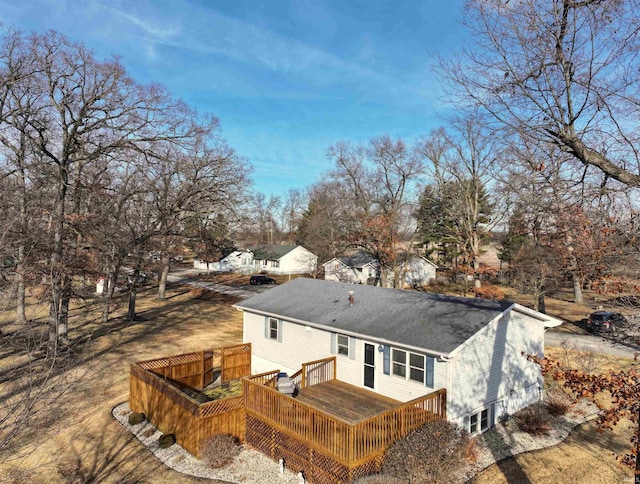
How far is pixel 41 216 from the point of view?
20.1 metres

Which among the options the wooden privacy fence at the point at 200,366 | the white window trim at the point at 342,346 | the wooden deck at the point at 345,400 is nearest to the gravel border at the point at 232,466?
the wooden deck at the point at 345,400

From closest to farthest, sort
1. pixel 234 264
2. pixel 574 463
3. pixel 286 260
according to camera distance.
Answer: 1. pixel 574 463
2. pixel 286 260
3. pixel 234 264

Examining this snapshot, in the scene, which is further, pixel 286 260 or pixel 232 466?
pixel 286 260

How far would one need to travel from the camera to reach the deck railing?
921 cm

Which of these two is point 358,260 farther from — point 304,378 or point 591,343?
point 304,378

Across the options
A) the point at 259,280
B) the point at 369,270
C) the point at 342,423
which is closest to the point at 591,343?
the point at 342,423

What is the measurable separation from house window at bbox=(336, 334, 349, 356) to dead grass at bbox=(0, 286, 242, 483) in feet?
20.6

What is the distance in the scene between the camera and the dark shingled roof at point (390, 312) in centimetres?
1205

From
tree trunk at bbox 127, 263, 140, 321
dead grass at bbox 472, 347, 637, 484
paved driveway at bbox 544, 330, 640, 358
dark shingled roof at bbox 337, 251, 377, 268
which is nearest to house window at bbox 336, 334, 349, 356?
dead grass at bbox 472, 347, 637, 484

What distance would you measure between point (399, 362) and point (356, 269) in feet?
118

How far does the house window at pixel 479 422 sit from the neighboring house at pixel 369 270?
3150 centimetres

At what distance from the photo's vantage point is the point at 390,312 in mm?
14359

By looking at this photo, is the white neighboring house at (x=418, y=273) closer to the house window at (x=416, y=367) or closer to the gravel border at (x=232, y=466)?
the house window at (x=416, y=367)

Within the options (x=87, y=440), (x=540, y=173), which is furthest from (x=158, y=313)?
(x=540, y=173)
